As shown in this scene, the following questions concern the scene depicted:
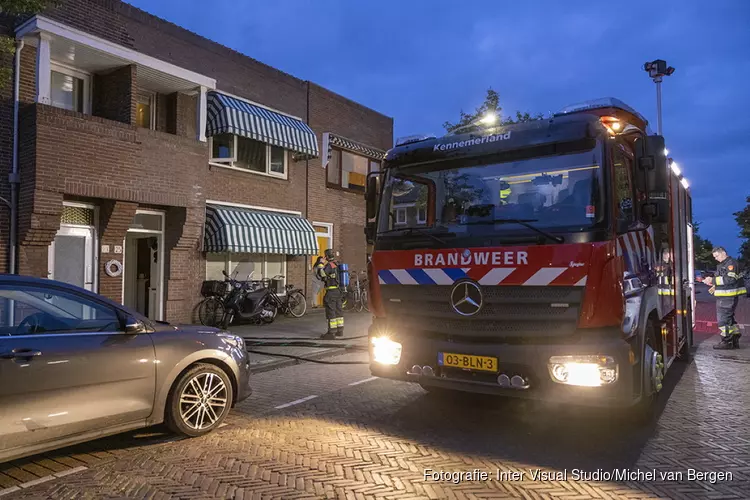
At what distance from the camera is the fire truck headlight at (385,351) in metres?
4.76

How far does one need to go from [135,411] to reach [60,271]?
7871 mm

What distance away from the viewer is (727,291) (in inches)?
359

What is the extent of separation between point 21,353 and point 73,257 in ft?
26.8

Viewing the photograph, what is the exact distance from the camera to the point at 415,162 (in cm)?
515

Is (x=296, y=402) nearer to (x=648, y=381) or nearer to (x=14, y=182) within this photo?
(x=648, y=381)

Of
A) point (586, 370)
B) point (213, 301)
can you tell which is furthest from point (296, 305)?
point (586, 370)

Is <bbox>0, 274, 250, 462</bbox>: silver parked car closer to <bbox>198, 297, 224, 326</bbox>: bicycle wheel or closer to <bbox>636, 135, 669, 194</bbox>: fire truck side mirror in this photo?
<bbox>636, 135, 669, 194</bbox>: fire truck side mirror

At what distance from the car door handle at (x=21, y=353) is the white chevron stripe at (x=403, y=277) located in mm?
2911

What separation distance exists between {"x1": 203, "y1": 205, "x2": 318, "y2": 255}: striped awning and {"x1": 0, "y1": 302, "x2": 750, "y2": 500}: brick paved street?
750cm

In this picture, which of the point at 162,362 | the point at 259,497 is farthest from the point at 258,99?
the point at 259,497

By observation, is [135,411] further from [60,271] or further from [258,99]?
[258,99]

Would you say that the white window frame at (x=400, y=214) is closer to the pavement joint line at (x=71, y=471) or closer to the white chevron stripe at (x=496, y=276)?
the white chevron stripe at (x=496, y=276)

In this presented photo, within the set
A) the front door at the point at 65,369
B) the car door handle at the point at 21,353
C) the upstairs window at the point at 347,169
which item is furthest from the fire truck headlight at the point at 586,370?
the upstairs window at the point at 347,169

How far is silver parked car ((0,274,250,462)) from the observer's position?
3512mm
